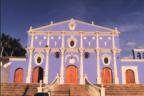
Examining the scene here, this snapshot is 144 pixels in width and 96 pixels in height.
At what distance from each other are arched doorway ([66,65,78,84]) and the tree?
12860mm

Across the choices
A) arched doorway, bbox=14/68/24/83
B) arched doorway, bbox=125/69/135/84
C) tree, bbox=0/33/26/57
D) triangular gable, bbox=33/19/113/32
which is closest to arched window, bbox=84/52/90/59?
triangular gable, bbox=33/19/113/32

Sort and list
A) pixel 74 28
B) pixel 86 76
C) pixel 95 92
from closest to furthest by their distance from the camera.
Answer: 1. pixel 95 92
2. pixel 86 76
3. pixel 74 28

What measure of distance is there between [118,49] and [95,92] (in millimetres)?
11730

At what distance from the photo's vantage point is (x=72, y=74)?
27328mm

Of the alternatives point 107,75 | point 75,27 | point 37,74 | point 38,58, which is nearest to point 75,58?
point 75,27

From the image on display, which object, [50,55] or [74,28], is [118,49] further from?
[50,55]

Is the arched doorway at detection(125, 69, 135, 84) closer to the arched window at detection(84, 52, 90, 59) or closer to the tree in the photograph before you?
the arched window at detection(84, 52, 90, 59)

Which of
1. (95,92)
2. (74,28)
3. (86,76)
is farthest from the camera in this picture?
(74,28)

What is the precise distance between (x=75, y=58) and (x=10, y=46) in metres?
14.7

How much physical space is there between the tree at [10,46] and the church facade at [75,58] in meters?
9.01

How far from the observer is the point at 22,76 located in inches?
1080

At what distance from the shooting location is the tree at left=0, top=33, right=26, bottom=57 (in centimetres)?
3634

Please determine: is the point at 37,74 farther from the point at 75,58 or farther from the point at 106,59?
the point at 106,59

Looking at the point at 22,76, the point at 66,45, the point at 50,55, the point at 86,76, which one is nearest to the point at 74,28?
the point at 66,45
